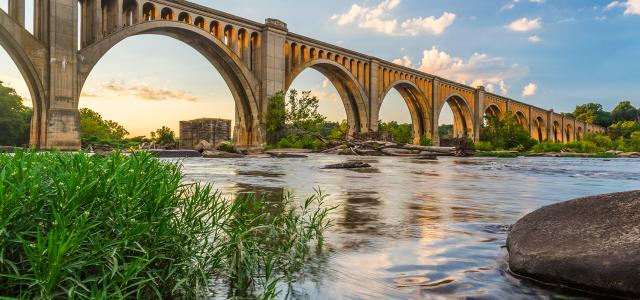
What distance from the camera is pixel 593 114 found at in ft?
414

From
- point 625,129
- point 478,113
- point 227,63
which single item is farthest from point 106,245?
point 625,129

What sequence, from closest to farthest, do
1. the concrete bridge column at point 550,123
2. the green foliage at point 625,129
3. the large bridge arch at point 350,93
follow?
the large bridge arch at point 350,93 → the concrete bridge column at point 550,123 → the green foliage at point 625,129

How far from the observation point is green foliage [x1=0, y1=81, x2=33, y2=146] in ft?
140

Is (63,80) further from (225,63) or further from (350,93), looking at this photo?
(350,93)

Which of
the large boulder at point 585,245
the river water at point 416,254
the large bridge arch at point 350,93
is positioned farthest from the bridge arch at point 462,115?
the large boulder at point 585,245

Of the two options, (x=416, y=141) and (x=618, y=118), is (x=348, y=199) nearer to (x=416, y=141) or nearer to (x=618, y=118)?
(x=416, y=141)

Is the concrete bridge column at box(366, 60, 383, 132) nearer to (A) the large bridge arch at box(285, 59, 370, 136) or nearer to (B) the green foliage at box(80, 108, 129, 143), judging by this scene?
(A) the large bridge arch at box(285, 59, 370, 136)

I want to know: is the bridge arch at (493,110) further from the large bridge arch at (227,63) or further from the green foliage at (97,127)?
the green foliage at (97,127)

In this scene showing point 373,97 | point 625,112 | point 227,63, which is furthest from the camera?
point 625,112

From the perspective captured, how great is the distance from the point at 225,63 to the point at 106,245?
35.4 metres

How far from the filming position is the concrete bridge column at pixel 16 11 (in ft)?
76.6

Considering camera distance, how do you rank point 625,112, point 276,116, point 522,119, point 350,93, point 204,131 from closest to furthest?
point 204,131 → point 276,116 → point 350,93 → point 522,119 → point 625,112

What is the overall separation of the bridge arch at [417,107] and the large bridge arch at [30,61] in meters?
40.2

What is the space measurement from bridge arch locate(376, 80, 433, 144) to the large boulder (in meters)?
53.0
